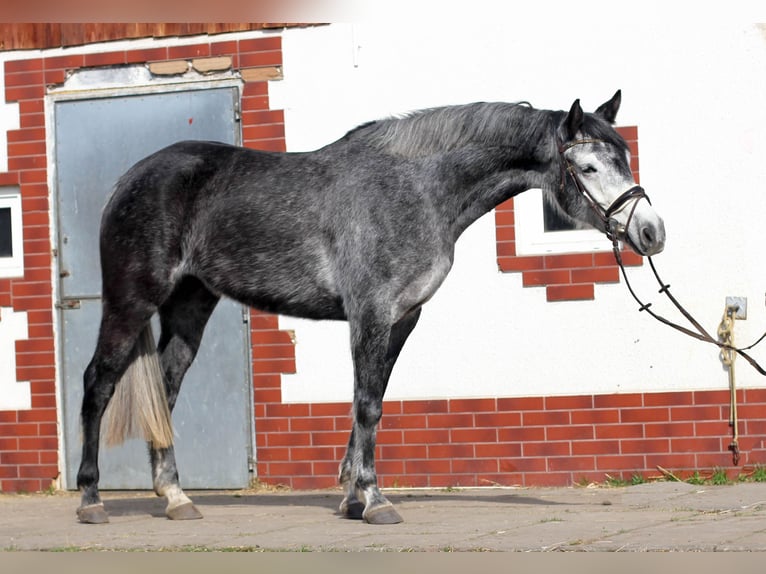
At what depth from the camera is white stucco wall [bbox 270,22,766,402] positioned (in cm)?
819

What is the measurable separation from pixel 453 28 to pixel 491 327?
1.96 m

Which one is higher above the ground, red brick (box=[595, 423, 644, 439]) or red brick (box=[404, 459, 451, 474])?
red brick (box=[595, 423, 644, 439])

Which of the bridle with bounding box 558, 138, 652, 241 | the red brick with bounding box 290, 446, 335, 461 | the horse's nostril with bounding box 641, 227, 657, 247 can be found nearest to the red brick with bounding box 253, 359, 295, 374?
the red brick with bounding box 290, 446, 335, 461

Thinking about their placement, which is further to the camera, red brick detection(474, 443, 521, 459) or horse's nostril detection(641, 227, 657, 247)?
red brick detection(474, 443, 521, 459)

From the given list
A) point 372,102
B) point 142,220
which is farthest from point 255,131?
point 142,220

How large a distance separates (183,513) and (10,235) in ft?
10.9

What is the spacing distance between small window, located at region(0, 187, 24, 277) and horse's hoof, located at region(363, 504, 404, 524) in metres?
3.97

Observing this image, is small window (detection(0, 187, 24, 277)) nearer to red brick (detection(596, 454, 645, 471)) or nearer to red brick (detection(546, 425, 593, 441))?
red brick (detection(546, 425, 593, 441))

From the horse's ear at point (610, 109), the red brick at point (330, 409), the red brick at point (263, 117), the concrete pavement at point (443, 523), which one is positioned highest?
the red brick at point (263, 117)

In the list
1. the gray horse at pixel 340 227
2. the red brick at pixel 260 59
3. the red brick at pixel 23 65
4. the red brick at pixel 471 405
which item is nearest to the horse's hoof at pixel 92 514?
the gray horse at pixel 340 227

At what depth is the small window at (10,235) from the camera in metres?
9.37

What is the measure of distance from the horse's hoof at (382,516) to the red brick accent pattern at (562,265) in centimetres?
243

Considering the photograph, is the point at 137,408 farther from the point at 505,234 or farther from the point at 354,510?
the point at 505,234

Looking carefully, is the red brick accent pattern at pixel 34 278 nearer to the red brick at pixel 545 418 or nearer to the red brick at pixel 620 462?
the red brick at pixel 545 418
